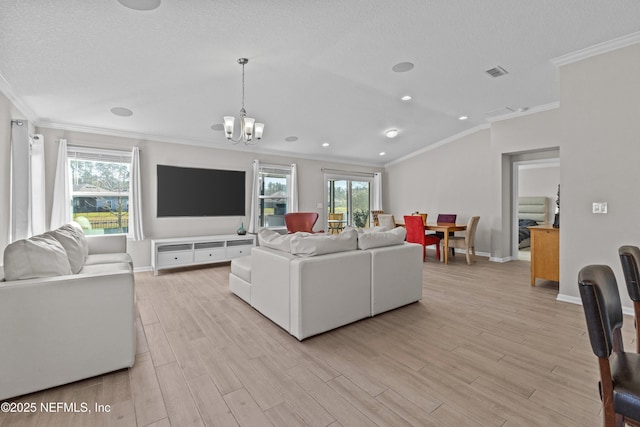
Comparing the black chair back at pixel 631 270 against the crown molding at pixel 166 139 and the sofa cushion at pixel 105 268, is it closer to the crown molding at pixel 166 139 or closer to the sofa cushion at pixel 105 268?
the sofa cushion at pixel 105 268

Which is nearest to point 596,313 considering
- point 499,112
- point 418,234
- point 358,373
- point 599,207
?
point 358,373

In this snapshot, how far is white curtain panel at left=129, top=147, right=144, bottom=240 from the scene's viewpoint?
5.02 metres

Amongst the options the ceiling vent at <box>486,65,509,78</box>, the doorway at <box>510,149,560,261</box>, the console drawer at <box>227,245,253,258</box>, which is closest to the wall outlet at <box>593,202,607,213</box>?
the ceiling vent at <box>486,65,509,78</box>

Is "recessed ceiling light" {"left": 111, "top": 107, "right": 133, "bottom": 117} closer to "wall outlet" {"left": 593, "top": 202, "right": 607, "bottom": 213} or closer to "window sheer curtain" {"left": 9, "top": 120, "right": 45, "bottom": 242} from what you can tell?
"window sheer curtain" {"left": 9, "top": 120, "right": 45, "bottom": 242}

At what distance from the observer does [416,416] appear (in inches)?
64.8

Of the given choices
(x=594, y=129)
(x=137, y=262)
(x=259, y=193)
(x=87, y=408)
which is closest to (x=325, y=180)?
(x=259, y=193)

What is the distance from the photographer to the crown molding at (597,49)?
3.08 m

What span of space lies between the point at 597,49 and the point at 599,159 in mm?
1209

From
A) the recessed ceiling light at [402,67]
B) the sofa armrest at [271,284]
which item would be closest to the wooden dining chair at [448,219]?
the recessed ceiling light at [402,67]

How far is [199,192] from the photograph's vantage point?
227 inches

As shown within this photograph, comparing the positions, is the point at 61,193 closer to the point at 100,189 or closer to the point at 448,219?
the point at 100,189

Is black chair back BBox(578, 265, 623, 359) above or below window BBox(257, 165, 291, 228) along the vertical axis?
below

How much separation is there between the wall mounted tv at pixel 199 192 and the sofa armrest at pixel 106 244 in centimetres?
111

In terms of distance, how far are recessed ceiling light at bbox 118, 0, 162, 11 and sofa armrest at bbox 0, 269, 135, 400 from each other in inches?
80.2
